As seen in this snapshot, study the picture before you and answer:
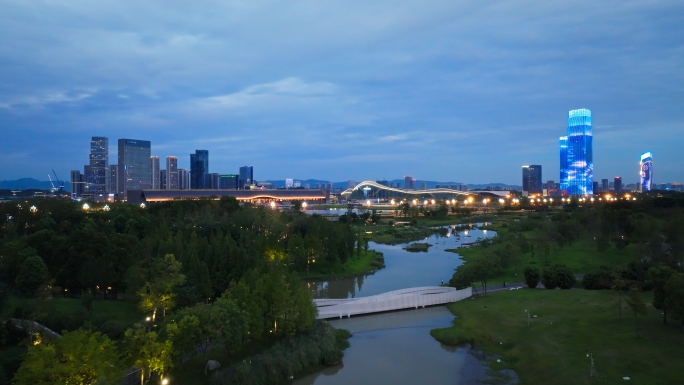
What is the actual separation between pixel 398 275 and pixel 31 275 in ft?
50.4

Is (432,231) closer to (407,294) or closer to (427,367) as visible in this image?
(407,294)

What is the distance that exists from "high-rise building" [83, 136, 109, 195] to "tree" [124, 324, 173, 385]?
9158cm

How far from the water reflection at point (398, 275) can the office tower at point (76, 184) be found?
7801 cm

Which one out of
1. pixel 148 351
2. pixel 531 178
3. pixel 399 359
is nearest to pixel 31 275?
pixel 148 351

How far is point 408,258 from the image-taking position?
28.7 meters

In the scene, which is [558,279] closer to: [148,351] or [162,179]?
[148,351]

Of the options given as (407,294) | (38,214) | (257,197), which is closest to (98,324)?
(407,294)

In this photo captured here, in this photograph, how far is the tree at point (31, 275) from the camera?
45.3ft

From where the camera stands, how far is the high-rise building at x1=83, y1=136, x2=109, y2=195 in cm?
9106

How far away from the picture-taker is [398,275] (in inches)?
915

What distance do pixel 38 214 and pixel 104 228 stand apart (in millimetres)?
8562

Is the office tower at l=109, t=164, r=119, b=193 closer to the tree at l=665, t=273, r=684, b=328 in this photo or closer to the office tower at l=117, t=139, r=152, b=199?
the office tower at l=117, t=139, r=152, b=199

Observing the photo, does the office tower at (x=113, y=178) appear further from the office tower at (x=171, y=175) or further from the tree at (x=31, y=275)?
the tree at (x=31, y=275)

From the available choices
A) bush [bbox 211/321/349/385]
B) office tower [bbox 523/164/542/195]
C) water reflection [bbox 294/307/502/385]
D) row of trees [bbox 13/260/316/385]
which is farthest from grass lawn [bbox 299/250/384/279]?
office tower [bbox 523/164/542/195]
